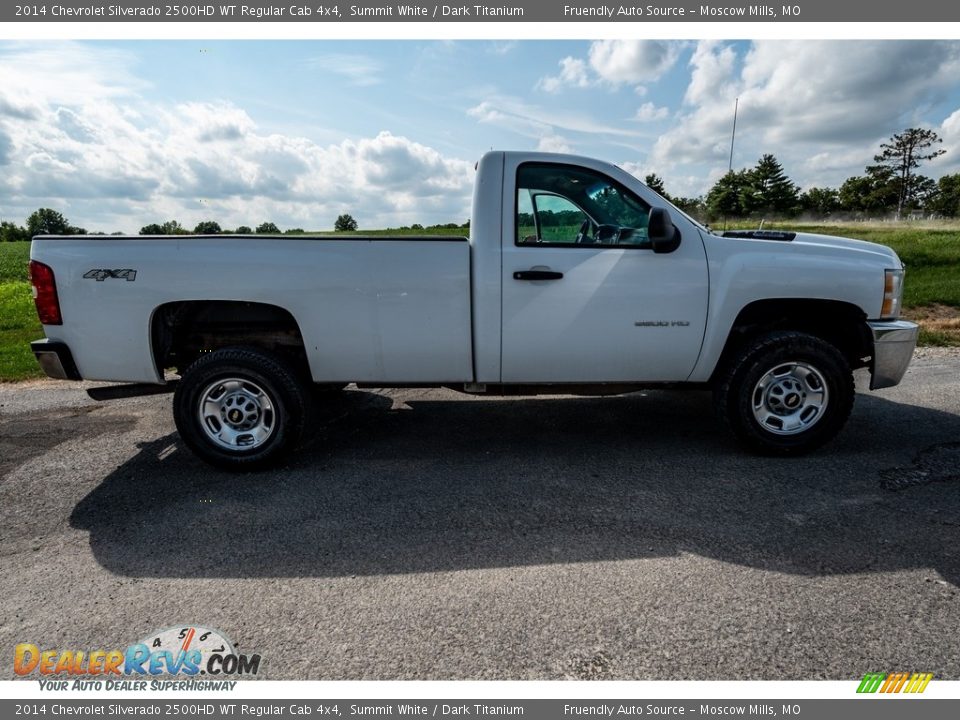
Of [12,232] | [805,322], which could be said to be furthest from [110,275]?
[12,232]

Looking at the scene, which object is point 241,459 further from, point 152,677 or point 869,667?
point 869,667

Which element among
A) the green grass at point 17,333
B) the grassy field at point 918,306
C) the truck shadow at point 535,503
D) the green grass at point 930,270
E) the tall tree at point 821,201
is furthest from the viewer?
the tall tree at point 821,201

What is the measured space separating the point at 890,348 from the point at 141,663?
4.66 meters

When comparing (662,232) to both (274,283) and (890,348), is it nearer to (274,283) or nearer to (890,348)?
(890,348)

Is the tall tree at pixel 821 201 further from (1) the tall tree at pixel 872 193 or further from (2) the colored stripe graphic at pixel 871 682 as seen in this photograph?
(2) the colored stripe graphic at pixel 871 682

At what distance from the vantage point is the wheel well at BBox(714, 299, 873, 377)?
13.3 ft

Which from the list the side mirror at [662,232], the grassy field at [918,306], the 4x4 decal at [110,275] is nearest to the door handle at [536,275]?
the side mirror at [662,232]

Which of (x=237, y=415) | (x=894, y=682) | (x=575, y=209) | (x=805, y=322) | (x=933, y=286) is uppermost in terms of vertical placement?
(x=575, y=209)

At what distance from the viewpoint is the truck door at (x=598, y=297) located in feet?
12.5

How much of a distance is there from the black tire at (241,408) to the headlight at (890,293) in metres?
4.07

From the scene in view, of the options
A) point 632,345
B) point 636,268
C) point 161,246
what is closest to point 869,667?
point 632,345

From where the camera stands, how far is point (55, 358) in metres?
3.80

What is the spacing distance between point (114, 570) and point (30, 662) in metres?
0.63

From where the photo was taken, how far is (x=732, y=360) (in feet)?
13.2
